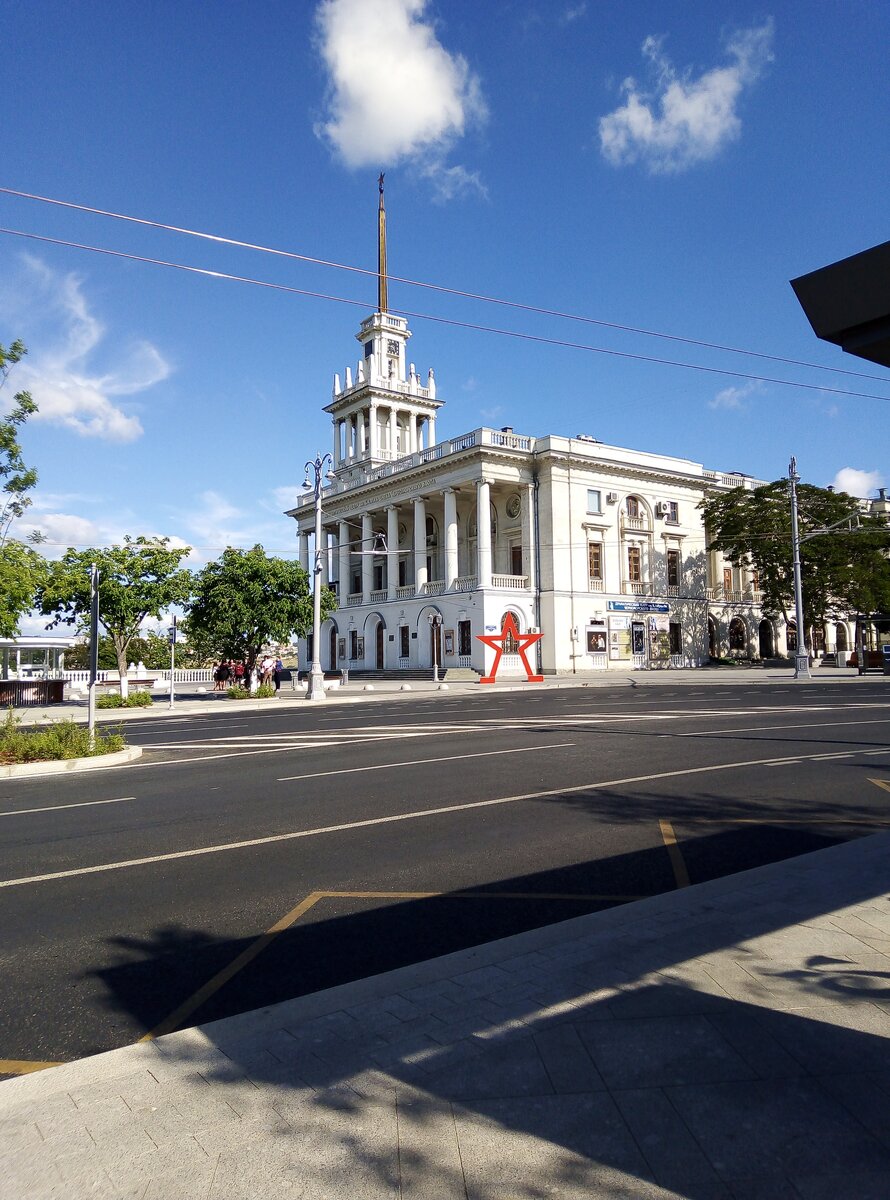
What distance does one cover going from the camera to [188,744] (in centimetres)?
1733

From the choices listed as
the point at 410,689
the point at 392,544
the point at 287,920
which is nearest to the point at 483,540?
the point at 392,544

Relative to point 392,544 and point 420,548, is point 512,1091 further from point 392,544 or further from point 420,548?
point 392,544

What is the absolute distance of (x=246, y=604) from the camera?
1519 inches

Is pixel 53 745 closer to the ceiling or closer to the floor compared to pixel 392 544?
closer to the floor

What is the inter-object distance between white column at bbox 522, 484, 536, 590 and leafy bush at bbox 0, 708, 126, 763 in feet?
126

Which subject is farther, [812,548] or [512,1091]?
[812,548]

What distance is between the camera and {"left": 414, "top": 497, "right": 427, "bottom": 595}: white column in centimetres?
5512

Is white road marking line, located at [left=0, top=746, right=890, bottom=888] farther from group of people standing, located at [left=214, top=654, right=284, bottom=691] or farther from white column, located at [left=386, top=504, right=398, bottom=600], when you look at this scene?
white column, located at [left=386, top=504, right=398, bottom=600]

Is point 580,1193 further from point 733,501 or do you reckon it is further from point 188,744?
point 733,501

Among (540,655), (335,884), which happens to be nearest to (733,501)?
(540,655)

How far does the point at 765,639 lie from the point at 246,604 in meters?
44.7

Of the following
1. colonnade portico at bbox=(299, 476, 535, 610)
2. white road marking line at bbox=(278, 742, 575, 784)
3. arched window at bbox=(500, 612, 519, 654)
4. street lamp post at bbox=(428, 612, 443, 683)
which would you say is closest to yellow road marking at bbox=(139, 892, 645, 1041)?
white road marking line at bbox=(278, 742, 575, 784)

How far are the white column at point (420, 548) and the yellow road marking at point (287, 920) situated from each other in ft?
161


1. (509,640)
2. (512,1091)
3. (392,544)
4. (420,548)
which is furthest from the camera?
(392,544)
